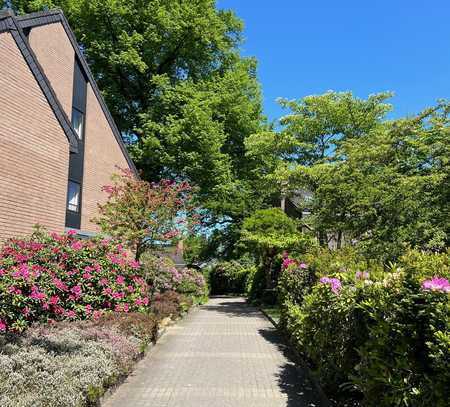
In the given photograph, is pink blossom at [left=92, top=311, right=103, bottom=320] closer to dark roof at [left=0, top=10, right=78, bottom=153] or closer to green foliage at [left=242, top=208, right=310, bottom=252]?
dark roof at [left=0, top=10, right=78, bottom=153]

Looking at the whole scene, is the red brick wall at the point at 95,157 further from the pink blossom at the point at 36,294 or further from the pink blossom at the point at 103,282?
the pink blossom at the point at 36,294

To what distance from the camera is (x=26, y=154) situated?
431 inches

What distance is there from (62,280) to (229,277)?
99.2ft

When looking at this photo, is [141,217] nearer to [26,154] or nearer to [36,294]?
[26,154]

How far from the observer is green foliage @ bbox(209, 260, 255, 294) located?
37.2 m

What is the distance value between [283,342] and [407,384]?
8185 millimetres

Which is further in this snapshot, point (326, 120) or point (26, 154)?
point (326, 120)

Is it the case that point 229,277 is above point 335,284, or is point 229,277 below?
below

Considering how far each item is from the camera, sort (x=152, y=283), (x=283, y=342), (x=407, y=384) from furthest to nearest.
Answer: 1. (x=152, y=283)
2. (x=283, y=342)
3. (x=407, y=384)

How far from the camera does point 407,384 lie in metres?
3.96

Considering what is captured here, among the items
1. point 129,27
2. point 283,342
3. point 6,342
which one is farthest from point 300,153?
point 6,342

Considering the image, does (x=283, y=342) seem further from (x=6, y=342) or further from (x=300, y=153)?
(x=300, y=153)

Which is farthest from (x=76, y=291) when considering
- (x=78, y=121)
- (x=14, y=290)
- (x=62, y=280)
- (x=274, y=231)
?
(x=78, y=121)

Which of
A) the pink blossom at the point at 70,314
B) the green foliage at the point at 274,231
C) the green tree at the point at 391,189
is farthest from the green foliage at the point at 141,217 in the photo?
the green foliage at the point at 274,231
